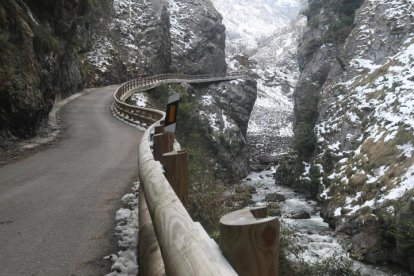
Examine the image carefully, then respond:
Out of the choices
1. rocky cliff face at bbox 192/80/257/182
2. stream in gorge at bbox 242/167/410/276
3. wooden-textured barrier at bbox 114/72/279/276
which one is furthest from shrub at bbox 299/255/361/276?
rocky cliff face at bbox 192/80/257/182

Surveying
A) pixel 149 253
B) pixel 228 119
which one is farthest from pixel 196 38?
pixel 149 253

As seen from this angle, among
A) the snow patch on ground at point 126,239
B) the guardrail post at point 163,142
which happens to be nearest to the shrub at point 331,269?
the snow patch on ground at point 126,239

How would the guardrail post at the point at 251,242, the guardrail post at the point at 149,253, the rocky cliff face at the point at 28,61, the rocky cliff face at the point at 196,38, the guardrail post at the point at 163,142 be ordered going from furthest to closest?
the rocky cliff face at the point at 196,38 → the rocky cliff face at the point at 28,61 → the guardrail post at the point at 163,142 → the guardrail post at the point at 149,253 → the guardrail post at the point at 251,242

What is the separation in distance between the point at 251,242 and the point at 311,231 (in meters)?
23.6

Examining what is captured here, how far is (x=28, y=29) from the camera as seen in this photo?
18766 millimetres

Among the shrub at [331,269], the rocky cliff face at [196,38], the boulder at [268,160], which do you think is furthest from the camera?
the rocky cliff face at [196,38]

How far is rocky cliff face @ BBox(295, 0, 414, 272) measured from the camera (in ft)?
65.5

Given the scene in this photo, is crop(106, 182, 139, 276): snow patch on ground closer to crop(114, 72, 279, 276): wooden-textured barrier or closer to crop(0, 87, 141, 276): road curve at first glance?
crop(0, 87, 141, 276): road curve

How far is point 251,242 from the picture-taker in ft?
5.52

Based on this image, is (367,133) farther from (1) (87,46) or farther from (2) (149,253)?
(1) (87,46)

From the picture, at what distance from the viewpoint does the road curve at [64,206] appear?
5.25 meters

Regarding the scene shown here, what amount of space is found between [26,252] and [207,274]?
4675 mm

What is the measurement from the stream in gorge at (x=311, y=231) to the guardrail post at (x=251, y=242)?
1107cm

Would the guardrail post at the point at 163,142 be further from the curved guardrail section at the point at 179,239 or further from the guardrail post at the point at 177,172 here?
the curved guardrail section at the point at 179,239
